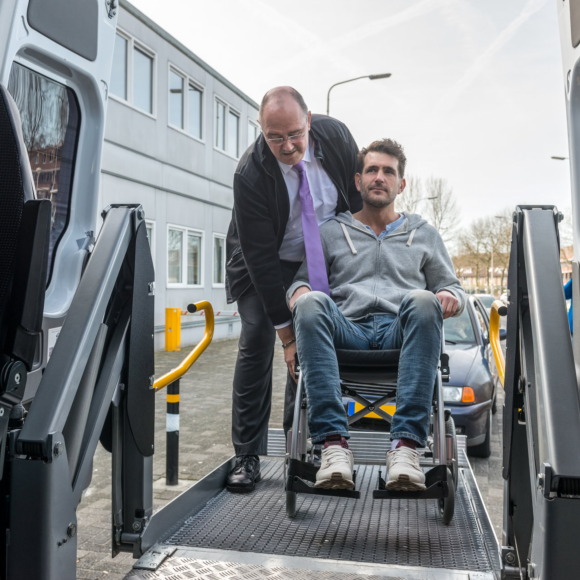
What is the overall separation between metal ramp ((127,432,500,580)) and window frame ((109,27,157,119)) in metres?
12.7

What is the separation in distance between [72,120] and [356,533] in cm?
239

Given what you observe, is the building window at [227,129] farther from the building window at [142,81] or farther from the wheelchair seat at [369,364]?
the wheelchair seat at [369,364]

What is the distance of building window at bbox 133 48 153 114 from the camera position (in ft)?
51.3

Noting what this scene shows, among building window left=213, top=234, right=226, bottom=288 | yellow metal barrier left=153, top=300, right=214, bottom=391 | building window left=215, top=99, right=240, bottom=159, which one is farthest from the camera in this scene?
building window left=215, top=99, right=240, bottom=159

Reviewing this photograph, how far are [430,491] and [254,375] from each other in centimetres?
151

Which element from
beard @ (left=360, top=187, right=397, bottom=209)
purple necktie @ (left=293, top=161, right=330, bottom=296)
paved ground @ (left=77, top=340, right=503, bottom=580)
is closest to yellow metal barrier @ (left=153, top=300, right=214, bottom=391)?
purple necktie @ (left=293, top=161, right=330, bottom=296)

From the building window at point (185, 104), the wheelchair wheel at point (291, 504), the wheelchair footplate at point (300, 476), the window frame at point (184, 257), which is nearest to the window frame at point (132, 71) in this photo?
the building window at point (185, 104)

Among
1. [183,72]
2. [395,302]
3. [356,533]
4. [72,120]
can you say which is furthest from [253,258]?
[183,72]

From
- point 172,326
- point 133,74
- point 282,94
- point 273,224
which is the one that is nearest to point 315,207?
point 273,224

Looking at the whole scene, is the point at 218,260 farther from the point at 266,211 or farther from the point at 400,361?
the point at 400,361

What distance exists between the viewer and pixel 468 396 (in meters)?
6.32

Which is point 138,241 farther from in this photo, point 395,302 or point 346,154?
point 346,154

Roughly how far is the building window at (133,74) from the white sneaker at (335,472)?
43.8 feet

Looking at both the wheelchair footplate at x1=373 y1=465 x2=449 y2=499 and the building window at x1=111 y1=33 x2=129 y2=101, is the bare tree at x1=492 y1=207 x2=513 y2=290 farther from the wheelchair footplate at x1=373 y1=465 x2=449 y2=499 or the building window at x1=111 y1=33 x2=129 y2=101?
the wheelchair footplate at x1=373 y1=465 x2=449 y2=499
